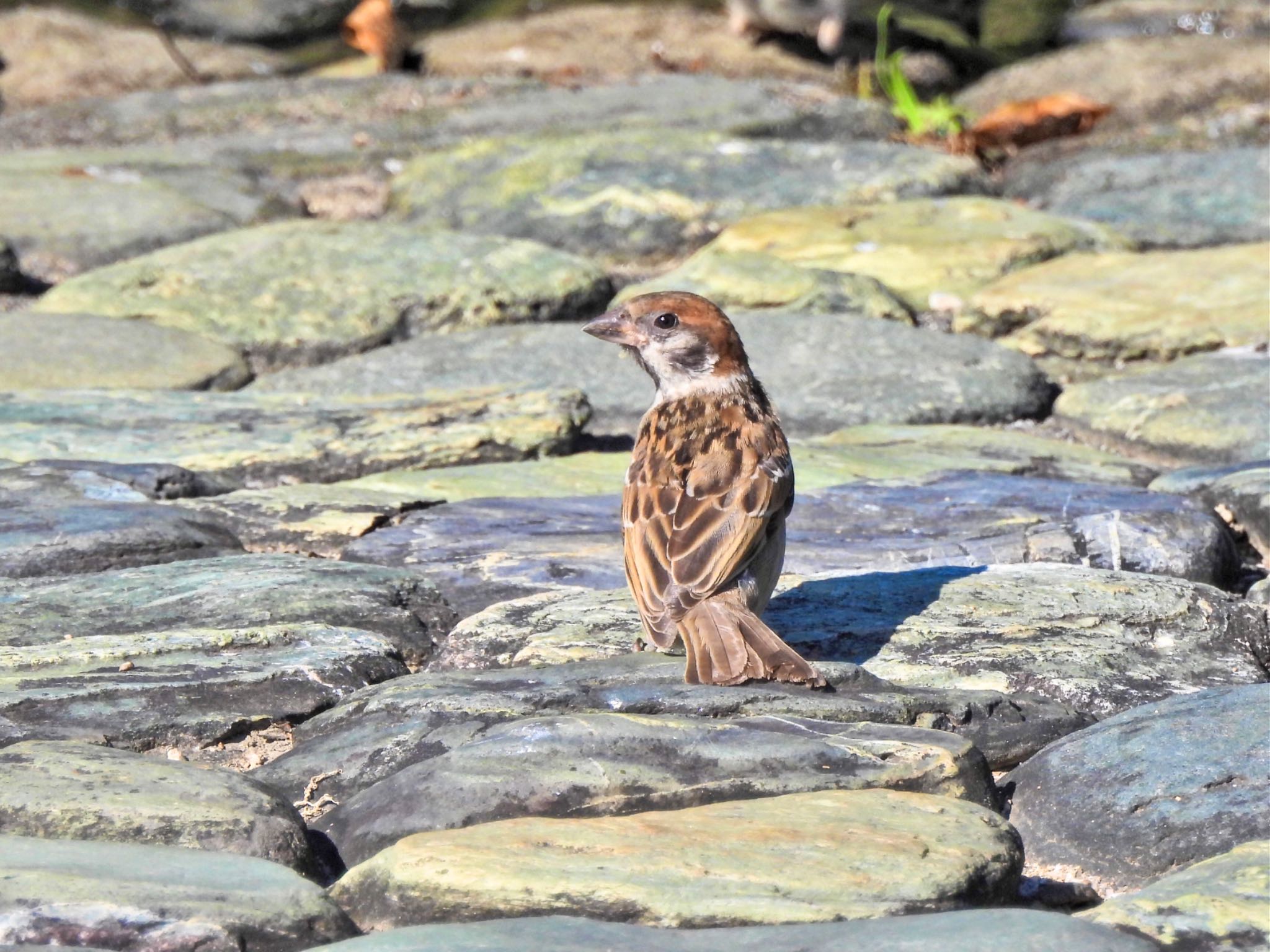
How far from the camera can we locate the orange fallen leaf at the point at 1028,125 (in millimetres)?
8742

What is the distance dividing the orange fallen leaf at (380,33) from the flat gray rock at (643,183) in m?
1.58

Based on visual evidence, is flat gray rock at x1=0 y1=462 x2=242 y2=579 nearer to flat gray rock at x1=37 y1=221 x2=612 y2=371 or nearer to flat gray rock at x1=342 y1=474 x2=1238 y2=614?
flat gray rock at x1=342 y1=474 x2=1238 y2=614

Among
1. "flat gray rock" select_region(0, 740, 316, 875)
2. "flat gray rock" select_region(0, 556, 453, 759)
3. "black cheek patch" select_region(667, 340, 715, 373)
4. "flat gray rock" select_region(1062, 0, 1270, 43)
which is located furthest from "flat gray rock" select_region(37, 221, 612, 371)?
"flat gray rock" select_region(1062, 0, 1270, 43)

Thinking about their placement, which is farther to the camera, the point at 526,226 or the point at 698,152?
the point at 698,152

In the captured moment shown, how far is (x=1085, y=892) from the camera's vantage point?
2.88m

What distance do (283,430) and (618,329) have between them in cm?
126

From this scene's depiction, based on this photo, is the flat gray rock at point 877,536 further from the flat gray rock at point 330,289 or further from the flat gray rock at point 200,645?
the flat gray rock at point 330,289

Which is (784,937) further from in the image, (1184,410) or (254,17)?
(254,17)

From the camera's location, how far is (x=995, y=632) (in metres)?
3.83

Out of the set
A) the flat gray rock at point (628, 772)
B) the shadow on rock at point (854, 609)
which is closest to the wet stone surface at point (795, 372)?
the shadow on rock at point (854, 609)

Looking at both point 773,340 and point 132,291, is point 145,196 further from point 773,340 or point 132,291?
point 773,340

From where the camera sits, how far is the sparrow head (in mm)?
4449

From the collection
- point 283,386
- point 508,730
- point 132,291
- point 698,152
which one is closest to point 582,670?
point 508,730

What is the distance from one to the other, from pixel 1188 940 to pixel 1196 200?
563 cm
